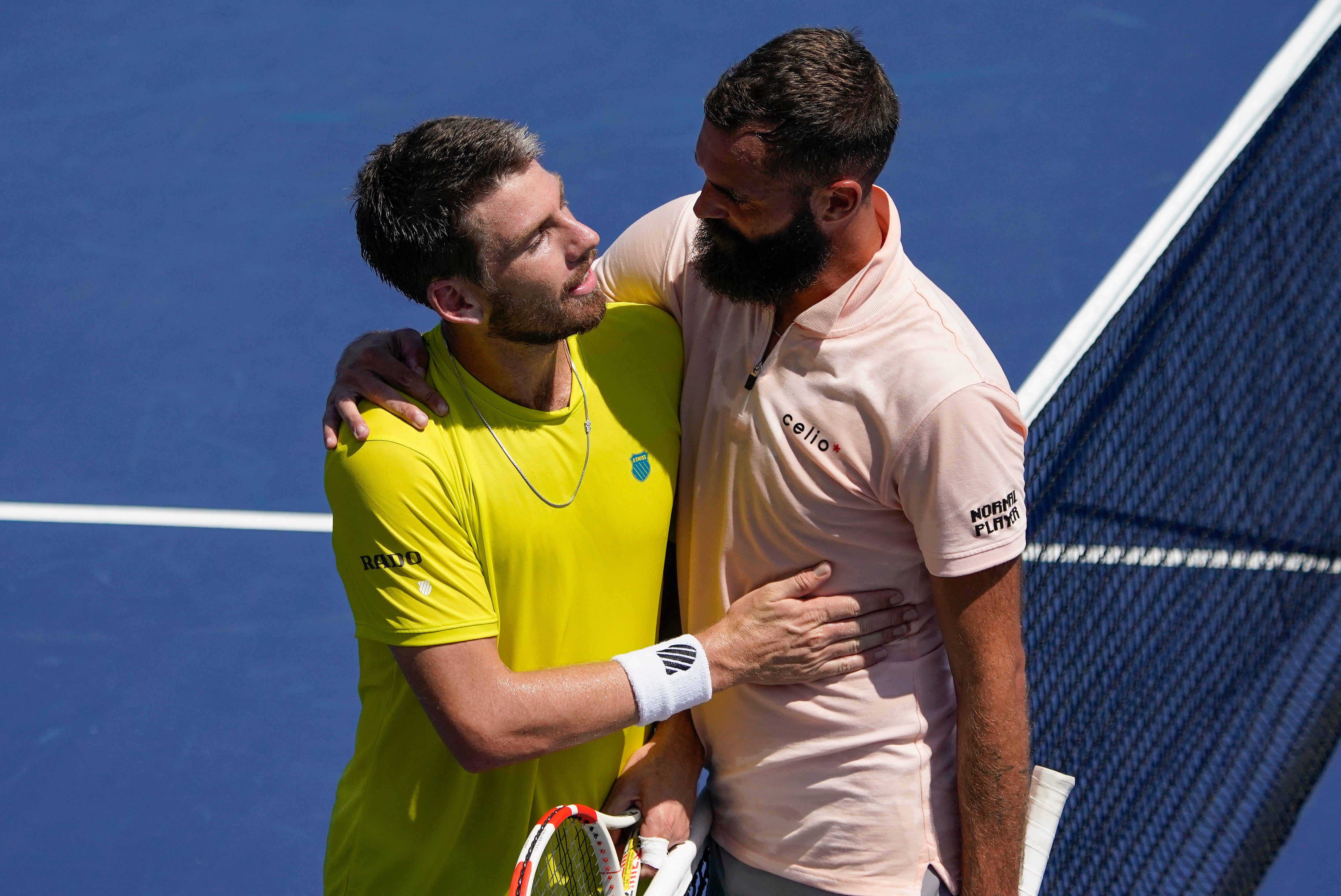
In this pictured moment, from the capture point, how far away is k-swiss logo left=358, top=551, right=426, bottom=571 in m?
2.41

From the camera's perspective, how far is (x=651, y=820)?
270cm

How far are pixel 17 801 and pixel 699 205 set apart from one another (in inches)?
144

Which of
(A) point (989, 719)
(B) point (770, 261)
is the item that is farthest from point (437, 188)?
(A) point (989, 719)

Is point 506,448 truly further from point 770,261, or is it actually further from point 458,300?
point 770,261

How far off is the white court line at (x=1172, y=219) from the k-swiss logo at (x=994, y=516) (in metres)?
0.53

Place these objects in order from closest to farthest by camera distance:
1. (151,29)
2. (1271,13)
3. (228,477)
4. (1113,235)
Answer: (228,477)
(1113,235)
(1271,13)
(151,29)

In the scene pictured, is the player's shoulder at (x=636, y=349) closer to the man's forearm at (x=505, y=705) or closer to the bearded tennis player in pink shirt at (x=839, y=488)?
the bearded tennis player in pink shirt at (x=839, y=488)

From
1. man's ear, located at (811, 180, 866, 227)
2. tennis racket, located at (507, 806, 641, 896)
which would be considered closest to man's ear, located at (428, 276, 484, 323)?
man's ear, located at (811, 180, 866, 227)

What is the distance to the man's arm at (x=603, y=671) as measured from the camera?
7.92 ft

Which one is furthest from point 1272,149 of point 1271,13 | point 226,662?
point 226,662

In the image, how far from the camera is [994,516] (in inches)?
94.3

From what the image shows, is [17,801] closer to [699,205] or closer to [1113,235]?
[699,205]

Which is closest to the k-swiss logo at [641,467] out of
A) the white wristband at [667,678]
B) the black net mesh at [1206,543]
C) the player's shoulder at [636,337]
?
the player's shoulder at [636,337]

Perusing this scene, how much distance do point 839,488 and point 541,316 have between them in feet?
2.23
